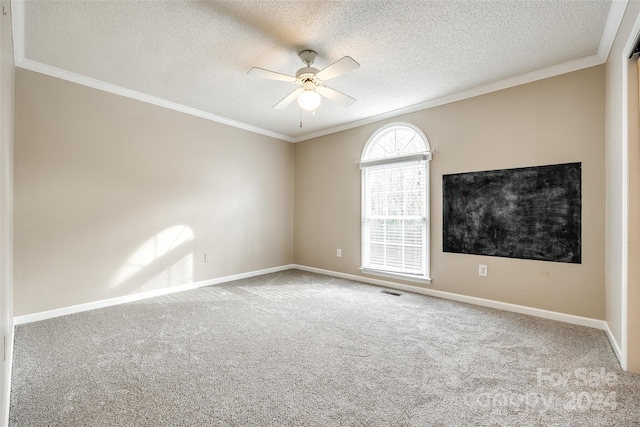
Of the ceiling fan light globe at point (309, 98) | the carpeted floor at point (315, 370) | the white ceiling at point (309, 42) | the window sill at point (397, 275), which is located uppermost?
the white ceiling at point (309, 42)

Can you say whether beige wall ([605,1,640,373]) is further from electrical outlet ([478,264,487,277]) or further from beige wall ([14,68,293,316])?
beige wall ([14,68,293,316])

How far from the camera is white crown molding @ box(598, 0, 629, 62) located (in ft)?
6.82

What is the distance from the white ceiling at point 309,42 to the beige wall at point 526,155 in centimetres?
23

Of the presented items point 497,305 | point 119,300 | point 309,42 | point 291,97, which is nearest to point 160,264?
point 119,300

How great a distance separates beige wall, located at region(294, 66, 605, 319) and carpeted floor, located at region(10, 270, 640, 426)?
350 mm

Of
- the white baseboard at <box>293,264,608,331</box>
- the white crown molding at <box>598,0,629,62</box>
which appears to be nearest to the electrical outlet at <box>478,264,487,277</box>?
the white baseboard at <box>293,264,608,331</box>

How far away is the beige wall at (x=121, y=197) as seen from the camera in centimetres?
293

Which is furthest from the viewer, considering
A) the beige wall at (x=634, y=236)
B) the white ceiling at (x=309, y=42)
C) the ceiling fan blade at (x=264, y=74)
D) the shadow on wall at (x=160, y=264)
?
the shadow on wall at (x=160, y=264)

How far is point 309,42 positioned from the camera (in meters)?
2.55

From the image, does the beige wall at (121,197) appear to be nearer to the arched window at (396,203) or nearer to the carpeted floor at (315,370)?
the carpeted floor at (315,370)

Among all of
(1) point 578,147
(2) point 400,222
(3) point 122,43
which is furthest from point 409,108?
(3) point 122,43

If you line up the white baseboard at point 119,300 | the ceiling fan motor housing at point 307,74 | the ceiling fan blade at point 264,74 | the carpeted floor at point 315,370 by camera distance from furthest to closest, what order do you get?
the white baseboard at point 119,300 < the ceiling fan motor housing at point 307,74 < the ceiling fan blade at point 264,74 < the carpeted floor at point 315,370

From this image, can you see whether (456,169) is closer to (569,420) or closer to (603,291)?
(603,291)

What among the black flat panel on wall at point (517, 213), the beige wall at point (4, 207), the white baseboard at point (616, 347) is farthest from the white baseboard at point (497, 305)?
the beige wall at point (4, 207)
